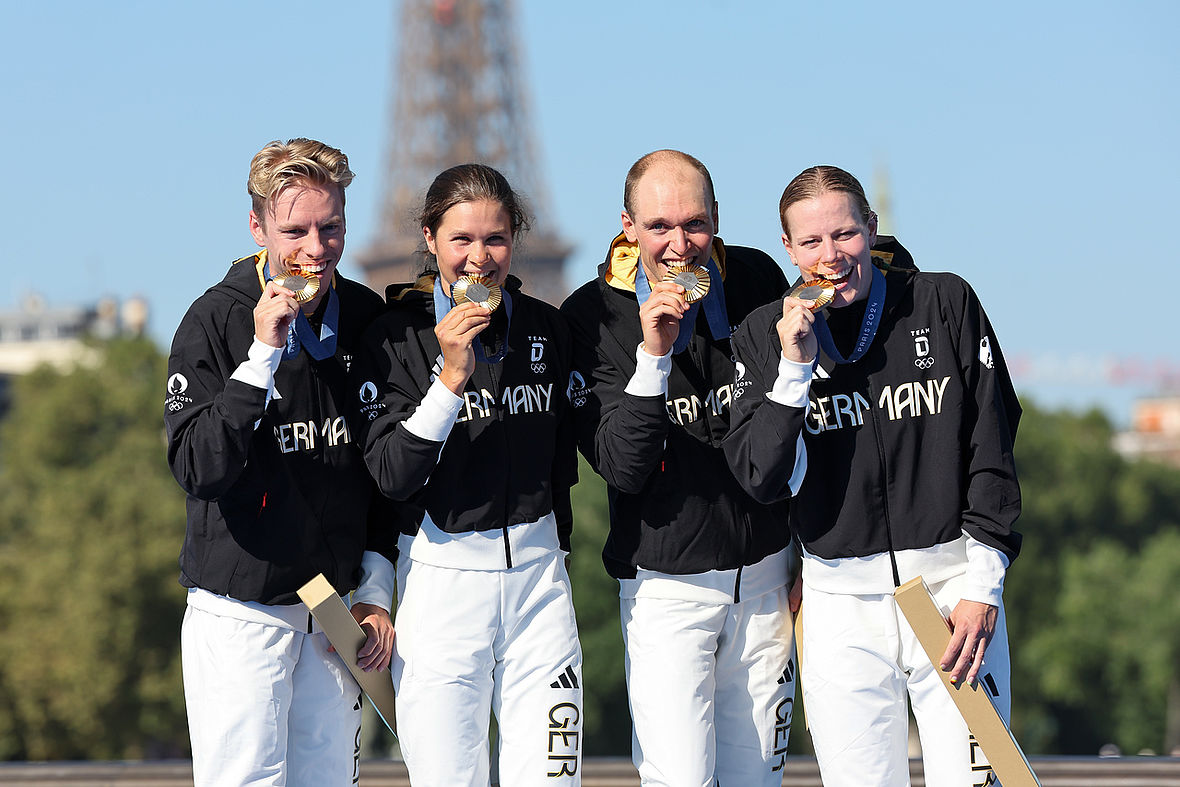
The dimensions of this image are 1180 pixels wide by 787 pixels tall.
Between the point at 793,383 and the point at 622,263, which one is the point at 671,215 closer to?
the point at 622,263

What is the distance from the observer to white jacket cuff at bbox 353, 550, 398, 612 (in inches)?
202

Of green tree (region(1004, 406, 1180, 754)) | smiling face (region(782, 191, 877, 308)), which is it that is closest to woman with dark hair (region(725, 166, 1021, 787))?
smiling face (region(782, 191, 877, 308))

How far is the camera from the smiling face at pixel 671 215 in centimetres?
492

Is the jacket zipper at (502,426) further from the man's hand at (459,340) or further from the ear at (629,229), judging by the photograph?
the ear at (629,229)

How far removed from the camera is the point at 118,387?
44125 millimetres

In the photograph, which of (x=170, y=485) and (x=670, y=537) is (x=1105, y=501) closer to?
(x=170, y=485)

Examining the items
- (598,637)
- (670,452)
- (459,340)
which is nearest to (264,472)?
(459,340)

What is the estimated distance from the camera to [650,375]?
15.8ft

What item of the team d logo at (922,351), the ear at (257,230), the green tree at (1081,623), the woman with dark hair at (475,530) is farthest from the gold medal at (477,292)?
→ the green tree at (1081,623)

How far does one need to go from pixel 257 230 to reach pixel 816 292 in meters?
1.96

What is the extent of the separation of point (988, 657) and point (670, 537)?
1.17 meters

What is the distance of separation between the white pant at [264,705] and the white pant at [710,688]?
1.05m

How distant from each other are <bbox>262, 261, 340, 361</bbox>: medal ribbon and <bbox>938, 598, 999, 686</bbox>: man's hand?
7.64 feet

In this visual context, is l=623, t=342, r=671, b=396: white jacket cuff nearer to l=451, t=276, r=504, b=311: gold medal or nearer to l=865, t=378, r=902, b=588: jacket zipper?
l=451, t=276, r=504, b=311: gold medal
